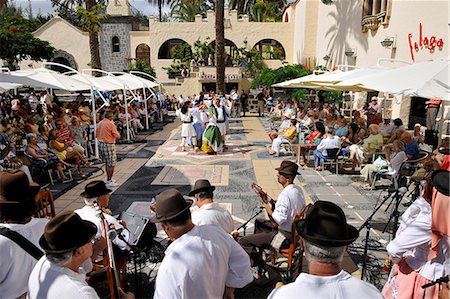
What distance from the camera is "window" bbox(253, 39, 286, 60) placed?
33.0 metres

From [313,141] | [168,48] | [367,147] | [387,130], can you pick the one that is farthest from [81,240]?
[168,48]

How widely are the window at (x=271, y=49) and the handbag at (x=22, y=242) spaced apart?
106 ft

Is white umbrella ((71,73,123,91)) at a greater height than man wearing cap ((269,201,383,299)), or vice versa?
white umbrella ((71,73,123,91))

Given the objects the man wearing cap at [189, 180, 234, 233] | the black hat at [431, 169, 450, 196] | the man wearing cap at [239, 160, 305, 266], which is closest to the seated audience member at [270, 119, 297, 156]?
the man wearing cap at [239, 160, 305, 266]

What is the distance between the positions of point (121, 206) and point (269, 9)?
117 feet

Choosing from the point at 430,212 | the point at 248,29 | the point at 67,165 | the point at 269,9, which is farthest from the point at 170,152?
the point at 269,9

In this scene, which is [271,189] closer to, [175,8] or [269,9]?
[269,9]

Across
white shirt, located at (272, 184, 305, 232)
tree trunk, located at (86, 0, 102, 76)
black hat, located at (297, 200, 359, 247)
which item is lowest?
white shirt, located at (272, 184, 305, 232)

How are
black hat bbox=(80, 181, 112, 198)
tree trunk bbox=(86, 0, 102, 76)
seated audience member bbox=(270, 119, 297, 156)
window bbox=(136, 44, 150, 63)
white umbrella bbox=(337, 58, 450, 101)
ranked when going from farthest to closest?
1. window bbox=(136, 44, 150, 63)
2. tree trunk bbox=(86, 0, 102, 76)
3. seated audience member bbox=(270, 119, 297, 156)
4. white umbrella bbox=(337, 58, 450, 101)
5. black hat bbox=(80, 181, 112, 198)

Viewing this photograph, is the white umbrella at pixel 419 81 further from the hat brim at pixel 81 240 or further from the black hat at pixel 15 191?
the black hat at pixel 15 191

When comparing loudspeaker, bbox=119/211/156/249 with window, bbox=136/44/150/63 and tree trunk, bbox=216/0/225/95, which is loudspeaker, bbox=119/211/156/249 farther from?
window, bbox=136/44/150/63

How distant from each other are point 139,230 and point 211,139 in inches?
285

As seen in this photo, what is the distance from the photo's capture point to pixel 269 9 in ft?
124

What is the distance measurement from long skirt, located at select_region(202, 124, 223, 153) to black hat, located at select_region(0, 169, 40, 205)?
8.31m
